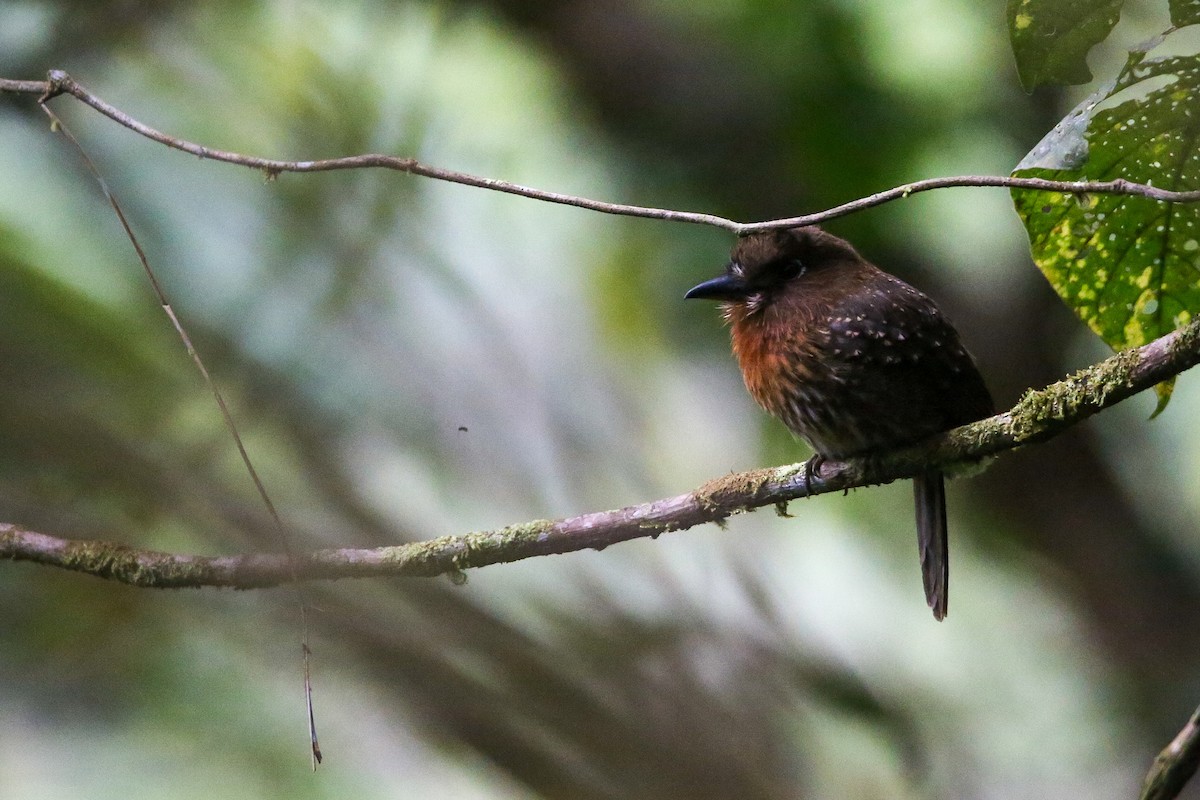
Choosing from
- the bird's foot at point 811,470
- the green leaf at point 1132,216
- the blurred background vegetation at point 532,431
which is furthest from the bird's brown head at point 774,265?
the green leaf at point 1132,216

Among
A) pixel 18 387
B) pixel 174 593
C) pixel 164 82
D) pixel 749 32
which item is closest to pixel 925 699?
pixel 749 32

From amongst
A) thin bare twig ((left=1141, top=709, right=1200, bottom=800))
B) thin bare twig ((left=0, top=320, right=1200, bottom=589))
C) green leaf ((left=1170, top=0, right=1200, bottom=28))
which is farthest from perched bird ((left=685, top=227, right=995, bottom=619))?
green leaf ((left=1170, top=0, right=1200, bottom=28))

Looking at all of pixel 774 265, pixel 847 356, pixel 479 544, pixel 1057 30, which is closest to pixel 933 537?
pixel 847 356

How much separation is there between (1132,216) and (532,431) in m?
2.08

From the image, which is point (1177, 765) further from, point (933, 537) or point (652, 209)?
point (933, 537)

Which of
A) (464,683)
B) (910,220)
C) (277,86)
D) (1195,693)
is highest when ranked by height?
(277,86)

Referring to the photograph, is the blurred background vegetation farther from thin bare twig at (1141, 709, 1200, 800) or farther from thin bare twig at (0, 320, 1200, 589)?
thin bare twig at (1141, 709, 1200, 800)

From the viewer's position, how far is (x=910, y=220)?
11.0ft

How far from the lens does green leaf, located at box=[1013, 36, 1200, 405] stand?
157 centimetres

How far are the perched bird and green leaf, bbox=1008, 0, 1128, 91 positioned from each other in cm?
89

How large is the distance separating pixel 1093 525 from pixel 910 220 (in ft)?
3.37

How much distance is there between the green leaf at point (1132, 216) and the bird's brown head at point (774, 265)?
3.28 ft

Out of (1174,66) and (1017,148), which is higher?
(1017,148)

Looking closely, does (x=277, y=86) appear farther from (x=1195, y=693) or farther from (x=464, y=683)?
(x=1195, y=693)
